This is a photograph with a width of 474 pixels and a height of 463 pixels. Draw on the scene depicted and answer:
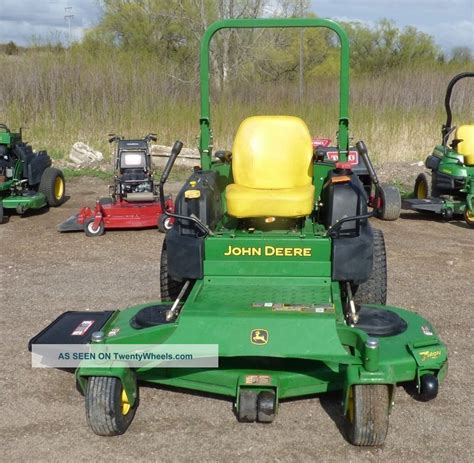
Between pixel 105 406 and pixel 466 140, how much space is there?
5737 millimetres

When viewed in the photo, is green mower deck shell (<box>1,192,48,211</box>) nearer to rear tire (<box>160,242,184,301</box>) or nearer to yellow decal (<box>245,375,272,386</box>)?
rear tire (<box>160,242,184,301</box>)

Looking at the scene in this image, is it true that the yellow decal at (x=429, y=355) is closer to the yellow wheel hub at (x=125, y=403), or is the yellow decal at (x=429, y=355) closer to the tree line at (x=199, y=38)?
the yellow wheel hub at (x=125, y=403)

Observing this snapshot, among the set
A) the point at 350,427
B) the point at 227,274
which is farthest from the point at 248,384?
the point at 227,274

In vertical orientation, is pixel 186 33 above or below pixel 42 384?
above

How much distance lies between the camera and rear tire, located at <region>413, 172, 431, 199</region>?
8.20m

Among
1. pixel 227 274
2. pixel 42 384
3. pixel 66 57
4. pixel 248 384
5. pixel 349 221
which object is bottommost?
pixel 42 384

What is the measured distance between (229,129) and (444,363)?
875cm

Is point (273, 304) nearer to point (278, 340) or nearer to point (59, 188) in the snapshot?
point (278, 340)

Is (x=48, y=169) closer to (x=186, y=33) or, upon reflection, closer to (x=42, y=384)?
(x=42, y=384)

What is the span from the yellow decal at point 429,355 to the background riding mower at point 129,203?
3902mm

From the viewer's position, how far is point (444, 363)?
3188 mm

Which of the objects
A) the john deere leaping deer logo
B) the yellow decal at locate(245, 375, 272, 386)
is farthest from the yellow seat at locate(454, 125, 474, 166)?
the john deere leaping deer logo

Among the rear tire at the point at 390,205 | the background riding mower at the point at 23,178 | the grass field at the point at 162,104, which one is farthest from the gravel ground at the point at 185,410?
the grass field at the point at 162,104

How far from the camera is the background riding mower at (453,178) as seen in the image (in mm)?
7184
